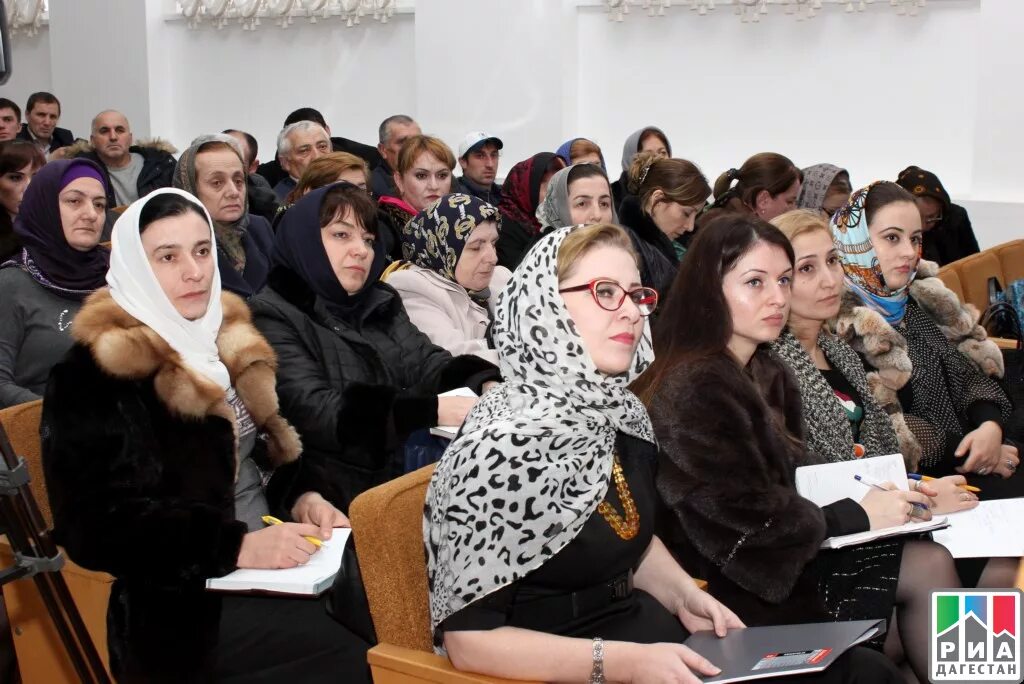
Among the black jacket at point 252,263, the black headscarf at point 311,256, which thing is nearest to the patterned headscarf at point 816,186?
the black jacket at point 252,263

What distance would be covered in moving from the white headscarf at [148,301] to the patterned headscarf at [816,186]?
167 inches

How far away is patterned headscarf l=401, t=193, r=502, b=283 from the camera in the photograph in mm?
3768

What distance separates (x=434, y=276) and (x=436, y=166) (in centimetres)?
153

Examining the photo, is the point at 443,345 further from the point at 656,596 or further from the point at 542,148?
the point at 542,148

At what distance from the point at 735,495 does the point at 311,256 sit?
126 cm

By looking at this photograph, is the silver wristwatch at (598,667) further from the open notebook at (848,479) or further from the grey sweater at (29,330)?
the grey sweater at (29,330)

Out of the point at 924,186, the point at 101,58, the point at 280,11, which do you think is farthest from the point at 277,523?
the point at 101,58

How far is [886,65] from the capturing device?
7.23m

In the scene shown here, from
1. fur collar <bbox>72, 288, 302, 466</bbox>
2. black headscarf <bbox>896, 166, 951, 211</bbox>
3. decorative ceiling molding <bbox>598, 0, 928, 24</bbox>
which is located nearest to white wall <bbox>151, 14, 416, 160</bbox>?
decorative ceiling molding <bbox>598, 0, 928, 24</bbox>

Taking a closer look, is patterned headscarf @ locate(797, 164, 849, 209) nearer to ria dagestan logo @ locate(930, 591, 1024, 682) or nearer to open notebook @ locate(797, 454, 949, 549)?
open notebook @ locate(797, 454, 949, 549)

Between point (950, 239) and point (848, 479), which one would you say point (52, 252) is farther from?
point (950, 239)

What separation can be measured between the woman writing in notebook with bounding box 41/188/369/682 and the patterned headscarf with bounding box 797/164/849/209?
13.8ft

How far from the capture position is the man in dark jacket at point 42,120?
8445 mm

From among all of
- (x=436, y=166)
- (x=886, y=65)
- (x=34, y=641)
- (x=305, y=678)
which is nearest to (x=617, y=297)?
(x=305, y=678)
